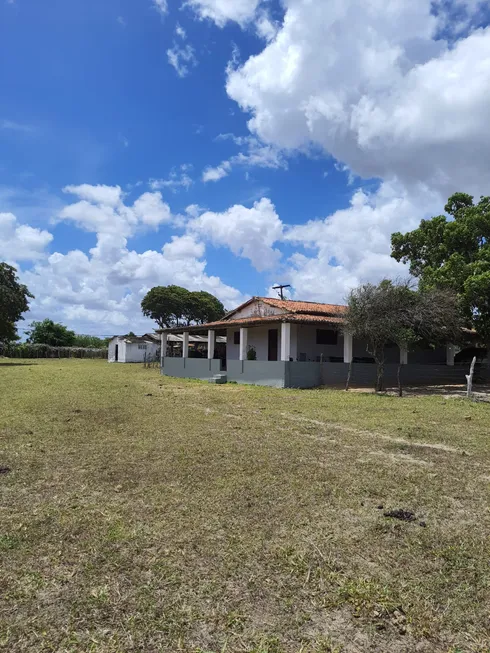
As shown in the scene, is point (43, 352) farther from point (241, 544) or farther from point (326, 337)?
point (241, 544)

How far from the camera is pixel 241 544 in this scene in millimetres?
3693

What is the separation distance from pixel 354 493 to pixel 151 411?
693 centimetres

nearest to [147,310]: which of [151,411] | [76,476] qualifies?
[151,411]

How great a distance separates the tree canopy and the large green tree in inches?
1691

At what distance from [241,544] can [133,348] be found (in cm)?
4534

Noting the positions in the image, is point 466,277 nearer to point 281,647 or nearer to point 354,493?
point 354,493

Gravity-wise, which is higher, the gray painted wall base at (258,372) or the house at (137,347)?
the house at (137,347)

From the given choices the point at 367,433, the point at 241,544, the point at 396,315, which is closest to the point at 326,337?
the point at 396,315

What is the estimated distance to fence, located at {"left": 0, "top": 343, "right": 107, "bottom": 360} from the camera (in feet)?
178

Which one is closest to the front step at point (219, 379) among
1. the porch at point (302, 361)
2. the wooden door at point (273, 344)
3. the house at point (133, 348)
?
the porch at point (302, 361)

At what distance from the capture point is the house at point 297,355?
62.4 feet

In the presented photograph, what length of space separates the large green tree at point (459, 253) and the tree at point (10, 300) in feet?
94.9

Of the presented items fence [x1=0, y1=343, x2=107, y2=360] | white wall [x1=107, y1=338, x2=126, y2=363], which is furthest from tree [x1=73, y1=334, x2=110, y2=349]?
white wall [x1=107, y1=338, x2=126, y2=363]

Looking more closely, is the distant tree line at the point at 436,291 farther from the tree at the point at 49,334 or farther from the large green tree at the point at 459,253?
the tree at the point at 49,334
